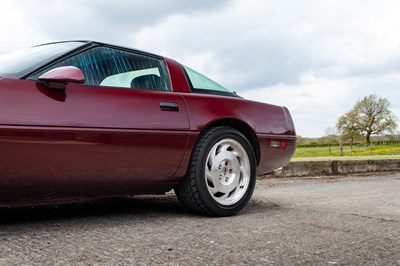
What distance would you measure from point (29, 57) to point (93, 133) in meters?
0.75

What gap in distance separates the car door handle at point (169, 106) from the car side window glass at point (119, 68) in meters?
0.19

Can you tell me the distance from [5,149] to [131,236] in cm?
87

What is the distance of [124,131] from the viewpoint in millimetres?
3035

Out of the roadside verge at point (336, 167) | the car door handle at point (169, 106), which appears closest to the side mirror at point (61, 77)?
the car door handle at point (169, 106)

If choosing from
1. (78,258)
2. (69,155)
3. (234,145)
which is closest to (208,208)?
(234,145)

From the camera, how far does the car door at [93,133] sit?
2648mm

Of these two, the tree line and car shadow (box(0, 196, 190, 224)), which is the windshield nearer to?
car shadow (box(0, 196, 190, 224))

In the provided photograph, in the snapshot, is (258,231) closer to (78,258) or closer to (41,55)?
(78,258)

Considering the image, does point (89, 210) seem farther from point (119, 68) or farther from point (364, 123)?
point (364, 123)

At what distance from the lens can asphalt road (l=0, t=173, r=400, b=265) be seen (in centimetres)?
223

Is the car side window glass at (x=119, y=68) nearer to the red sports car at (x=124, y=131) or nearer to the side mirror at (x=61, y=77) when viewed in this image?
the red sports car at (x=124, y=131)

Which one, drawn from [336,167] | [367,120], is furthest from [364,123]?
[336,167]

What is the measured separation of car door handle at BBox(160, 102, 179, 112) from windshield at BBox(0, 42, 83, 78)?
722 millimetres

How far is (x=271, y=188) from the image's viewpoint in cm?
614
